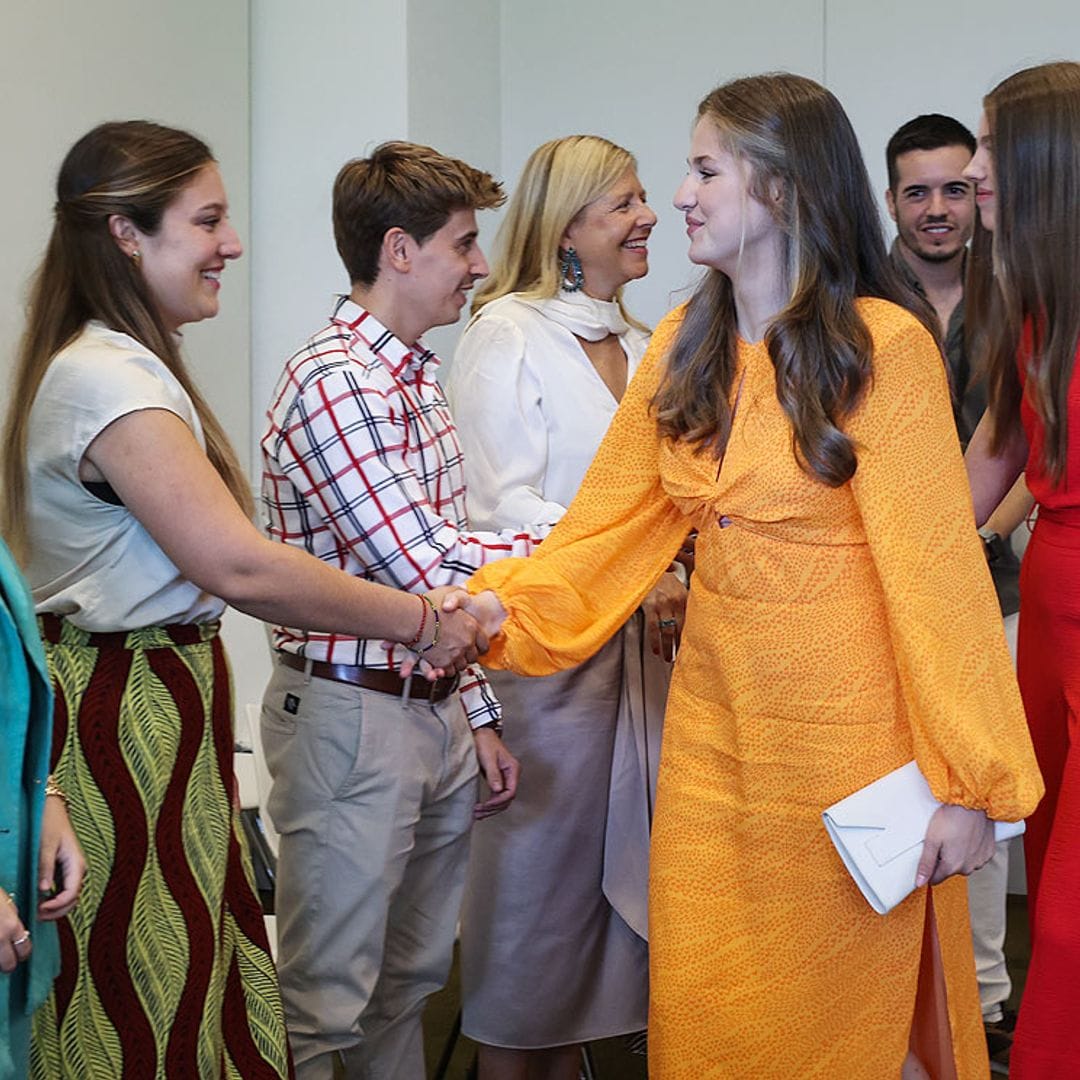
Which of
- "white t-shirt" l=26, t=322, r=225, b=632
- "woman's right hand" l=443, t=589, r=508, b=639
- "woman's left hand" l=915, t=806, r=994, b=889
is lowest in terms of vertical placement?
"woman's left hand" l=915, t=806, r=994, b=889

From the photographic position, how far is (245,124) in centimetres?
419

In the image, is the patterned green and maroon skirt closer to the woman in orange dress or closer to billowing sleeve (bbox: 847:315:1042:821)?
the woman in orange dress

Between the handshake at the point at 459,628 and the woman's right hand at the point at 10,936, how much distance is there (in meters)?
0.83

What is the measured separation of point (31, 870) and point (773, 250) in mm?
1240

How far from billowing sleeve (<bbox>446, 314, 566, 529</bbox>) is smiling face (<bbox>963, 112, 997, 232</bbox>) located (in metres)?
0.88

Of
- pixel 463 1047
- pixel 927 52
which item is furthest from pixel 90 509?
pixel 927 52

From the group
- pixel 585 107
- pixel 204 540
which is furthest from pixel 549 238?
pixel 585 107

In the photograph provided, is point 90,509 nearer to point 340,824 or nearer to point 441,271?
point 340,824

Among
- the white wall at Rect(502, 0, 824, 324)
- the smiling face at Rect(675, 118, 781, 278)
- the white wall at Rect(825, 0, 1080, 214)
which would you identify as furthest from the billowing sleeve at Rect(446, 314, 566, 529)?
the white wall at Rect(825, 0, 1080, 214)

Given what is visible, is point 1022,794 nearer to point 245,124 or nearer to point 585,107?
point 245,124

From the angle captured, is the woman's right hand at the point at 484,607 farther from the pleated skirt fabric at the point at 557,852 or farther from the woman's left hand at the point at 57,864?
the woman's left hand at the point at 57,864

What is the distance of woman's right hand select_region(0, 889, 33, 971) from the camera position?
164 centimetres

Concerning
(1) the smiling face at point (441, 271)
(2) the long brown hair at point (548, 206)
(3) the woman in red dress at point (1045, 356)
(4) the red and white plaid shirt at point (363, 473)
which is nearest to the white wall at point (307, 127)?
(2) the long brown hair at point (548, 206)

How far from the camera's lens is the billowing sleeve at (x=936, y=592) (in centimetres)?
198
